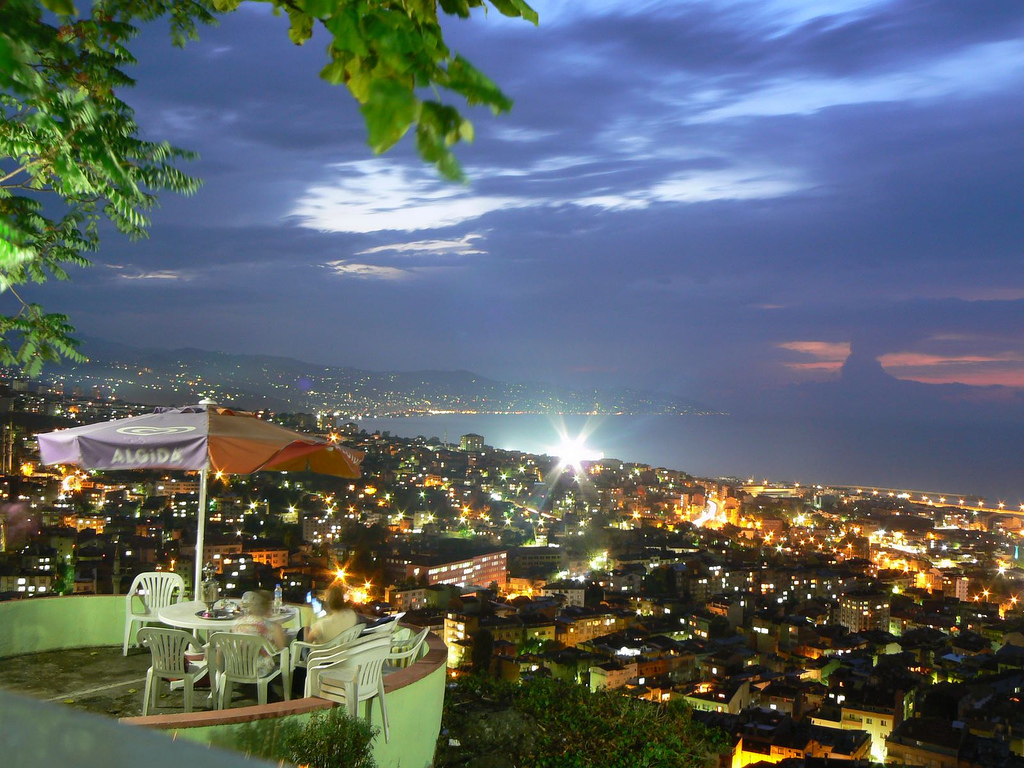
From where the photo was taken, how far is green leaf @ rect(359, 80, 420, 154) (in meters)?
1.23

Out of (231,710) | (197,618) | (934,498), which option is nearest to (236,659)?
(231,710)

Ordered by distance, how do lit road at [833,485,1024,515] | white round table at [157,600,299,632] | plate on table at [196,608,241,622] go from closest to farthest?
white round table at [157,600,299,632], plate on table at [196,608,241,622], lit road at [833,485,1024,515]

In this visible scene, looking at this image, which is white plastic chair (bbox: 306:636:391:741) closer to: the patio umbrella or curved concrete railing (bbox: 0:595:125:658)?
the patio umbrella

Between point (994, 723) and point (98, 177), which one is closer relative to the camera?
point (98, 177)

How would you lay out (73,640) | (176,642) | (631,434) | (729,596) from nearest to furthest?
(176,642), (73,640), (729,596), (631,434)

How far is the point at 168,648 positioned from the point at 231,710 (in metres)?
1.14

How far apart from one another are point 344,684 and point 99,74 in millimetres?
3719

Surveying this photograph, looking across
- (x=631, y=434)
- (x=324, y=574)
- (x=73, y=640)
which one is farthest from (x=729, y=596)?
(x=631, y=434)

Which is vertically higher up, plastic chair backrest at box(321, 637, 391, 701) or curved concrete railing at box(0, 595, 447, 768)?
plastic chair backrest at box(321, 637, 391, 701)

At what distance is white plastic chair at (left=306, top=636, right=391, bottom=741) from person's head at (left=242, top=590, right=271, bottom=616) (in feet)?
3.30

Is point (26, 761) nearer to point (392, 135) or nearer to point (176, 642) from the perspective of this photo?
point (392, 135)

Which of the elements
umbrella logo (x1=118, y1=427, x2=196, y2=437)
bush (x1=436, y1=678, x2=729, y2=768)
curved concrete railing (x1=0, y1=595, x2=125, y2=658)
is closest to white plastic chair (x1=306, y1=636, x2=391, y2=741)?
bush (x1=436, y1=678, x2=729, y2=768)

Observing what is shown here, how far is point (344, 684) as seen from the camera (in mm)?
3891

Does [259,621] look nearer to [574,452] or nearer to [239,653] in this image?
[239,653]
